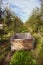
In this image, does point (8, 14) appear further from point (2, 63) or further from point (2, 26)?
point (2, 63)

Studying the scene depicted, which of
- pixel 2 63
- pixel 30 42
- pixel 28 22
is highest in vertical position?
pixel 28 22

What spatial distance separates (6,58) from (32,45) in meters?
2.71

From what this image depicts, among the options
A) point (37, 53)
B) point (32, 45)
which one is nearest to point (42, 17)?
point (32, 45)

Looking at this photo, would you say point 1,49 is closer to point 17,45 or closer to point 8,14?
point 17,45

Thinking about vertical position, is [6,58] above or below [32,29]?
below

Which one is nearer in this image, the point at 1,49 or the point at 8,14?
the point at 1,49

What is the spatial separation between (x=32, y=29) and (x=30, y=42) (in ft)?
23.0

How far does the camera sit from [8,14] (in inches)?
890

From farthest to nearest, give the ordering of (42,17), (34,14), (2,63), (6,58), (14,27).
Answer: (14,27) → (34,14) → (42,17) → (6,58) → (2,63)

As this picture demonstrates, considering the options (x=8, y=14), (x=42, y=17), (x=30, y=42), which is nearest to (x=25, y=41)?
(x=30, y=42)

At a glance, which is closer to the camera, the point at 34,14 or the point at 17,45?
the point at 17,45

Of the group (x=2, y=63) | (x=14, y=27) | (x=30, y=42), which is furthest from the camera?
(x=14, y=27)

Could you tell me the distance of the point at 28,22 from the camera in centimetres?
2284

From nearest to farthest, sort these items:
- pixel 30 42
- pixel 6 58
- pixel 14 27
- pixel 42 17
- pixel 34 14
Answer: pixel 6 58
pixel 30 42
pixel 42 17
pixel 34 14
pixel 14 27
